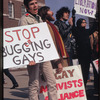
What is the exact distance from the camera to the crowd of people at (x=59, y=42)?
4.44 m

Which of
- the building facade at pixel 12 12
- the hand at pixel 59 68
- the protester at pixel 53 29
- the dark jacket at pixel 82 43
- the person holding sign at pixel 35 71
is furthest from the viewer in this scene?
the building facade at pixel 12 12

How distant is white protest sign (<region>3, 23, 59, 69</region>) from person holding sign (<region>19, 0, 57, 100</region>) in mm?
163

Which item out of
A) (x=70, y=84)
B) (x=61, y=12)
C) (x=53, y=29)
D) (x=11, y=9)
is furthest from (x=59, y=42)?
(x=11, y=9)

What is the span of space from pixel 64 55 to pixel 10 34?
1074mm

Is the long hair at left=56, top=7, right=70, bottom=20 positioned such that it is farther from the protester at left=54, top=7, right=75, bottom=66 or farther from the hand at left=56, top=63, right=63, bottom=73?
the hand at left=56, top=63, right=63, bottom=73

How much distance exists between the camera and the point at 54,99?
14.8ft

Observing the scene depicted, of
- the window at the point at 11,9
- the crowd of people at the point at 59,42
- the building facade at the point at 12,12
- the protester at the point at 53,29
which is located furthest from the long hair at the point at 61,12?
the window at the point at 11,9

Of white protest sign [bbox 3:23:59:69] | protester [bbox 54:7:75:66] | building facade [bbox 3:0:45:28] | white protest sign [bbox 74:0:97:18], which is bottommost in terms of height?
white protest sign [bbox 3:23:59:69]

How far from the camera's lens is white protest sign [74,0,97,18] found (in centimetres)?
581

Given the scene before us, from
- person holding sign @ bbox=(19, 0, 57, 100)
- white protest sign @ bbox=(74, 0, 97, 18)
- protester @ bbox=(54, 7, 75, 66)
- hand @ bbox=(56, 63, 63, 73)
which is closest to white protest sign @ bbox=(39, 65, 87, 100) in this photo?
hand @ bbox=(56, 63, 63, 73)

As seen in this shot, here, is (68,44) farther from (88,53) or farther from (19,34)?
(19,34)

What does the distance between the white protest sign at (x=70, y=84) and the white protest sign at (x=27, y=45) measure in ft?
2.27

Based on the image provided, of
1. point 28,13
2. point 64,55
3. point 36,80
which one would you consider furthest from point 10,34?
point 64,55

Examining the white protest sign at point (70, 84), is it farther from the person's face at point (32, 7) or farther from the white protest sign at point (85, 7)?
the white protest sign at point (85, 7)
